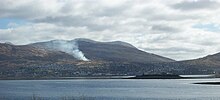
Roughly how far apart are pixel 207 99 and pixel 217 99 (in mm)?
3402

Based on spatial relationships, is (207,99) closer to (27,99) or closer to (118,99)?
(118,99)

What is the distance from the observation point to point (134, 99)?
374 ft

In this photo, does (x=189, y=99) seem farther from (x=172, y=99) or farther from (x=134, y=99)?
(x=134, y=99)

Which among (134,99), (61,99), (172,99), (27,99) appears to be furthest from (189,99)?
(27,99)

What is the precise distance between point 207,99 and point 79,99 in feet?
99.2

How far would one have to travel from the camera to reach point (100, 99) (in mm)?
114812

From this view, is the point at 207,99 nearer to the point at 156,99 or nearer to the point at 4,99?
the point at 156,99

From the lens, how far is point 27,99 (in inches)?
4707

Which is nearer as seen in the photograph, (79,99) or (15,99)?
(79,99)

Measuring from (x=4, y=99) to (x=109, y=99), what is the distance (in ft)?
86.7

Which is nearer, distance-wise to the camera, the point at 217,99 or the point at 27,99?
the point at 217,99

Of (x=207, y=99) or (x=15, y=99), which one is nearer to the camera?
(x=207, y=99)

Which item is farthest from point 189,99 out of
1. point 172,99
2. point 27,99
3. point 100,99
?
point 27,99

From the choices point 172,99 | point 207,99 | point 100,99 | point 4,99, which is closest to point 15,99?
point 4,99
